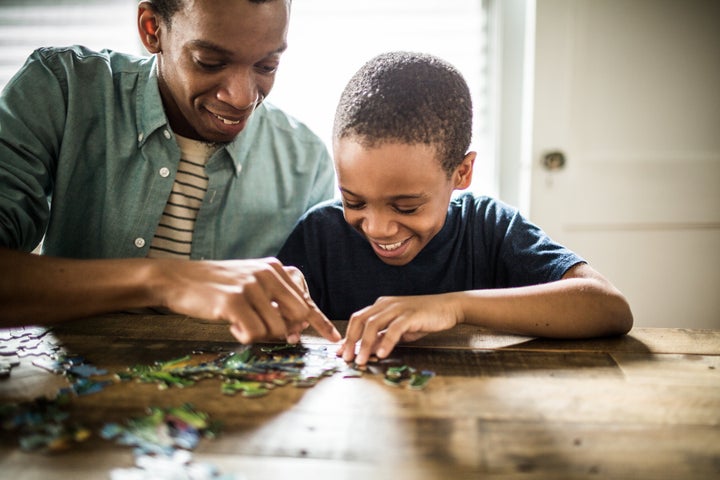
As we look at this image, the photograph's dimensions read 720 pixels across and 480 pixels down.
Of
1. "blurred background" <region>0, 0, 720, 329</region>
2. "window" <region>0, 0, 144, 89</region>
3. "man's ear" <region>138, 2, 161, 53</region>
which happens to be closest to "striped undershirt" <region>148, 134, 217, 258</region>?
"man's ear" <region>138, 2, 161, 53</region>

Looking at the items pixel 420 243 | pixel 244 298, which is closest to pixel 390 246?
pixel 420 243

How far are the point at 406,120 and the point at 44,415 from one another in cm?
95

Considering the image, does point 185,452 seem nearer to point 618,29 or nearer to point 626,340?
point 626,340

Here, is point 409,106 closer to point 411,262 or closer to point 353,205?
point 353,205

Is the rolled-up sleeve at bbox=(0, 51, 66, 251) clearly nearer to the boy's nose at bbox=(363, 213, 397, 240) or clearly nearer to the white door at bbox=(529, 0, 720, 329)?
the boy's nose at bbox=(363, 213, 397, 240)

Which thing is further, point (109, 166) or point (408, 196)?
point (109, 166)

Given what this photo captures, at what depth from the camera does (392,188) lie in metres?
1.40

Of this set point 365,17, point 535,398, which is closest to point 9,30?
point 365,17

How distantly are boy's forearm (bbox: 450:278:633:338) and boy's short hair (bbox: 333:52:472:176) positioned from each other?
0.36m

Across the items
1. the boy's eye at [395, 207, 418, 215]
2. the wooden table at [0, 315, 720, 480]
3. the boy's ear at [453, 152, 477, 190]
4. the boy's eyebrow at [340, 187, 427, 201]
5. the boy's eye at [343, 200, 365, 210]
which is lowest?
the wooden table at [0, 315, 720, 480]

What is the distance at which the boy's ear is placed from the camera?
1.57 meters

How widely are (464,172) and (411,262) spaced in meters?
0.32

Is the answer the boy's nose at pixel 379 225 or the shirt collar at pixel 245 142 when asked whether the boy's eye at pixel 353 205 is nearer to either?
the boy's nose at pixel 379 225

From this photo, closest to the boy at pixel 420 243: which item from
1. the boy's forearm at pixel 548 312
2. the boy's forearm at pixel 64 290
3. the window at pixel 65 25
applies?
the boy's forearm at pixel 548 312
